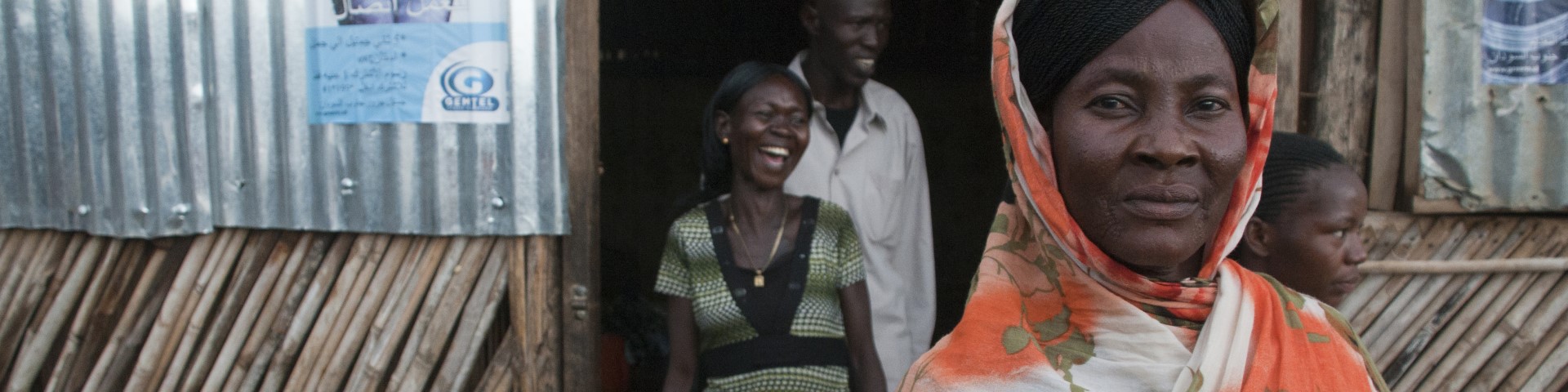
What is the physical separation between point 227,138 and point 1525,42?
418cm

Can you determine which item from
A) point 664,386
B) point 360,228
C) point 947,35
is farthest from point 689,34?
point 664,386

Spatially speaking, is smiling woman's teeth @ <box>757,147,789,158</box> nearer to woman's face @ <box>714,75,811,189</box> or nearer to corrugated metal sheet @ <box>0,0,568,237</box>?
woman's face @ <box>714,75,811,189</box>

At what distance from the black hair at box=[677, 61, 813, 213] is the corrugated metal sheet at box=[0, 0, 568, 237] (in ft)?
1.62

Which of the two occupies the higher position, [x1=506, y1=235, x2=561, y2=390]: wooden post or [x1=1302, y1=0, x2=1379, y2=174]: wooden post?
[x1=1302, y1=0, x2=1379, y2=174]: wooden post

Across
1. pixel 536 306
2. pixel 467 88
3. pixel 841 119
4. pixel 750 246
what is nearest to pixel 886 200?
pixel 841 119

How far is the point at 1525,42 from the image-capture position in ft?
10.7

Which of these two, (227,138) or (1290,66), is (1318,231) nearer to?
(1290,66)

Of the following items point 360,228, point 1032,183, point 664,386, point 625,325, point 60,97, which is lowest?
point 625,325

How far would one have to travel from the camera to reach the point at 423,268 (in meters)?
3.49

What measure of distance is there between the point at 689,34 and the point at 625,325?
2236 mm

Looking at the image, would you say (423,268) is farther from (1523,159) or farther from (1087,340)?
(1523,159)

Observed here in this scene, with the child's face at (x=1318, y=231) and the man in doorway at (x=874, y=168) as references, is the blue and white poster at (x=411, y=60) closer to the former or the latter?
the man in doorway at (x=874, y=168)

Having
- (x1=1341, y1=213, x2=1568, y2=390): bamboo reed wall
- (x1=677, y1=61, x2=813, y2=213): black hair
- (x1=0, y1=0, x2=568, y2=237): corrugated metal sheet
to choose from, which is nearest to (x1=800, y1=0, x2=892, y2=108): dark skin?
(x1=677, y1=61, x2=813, y2=213): black hair

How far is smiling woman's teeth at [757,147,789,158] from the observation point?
10.1ft
